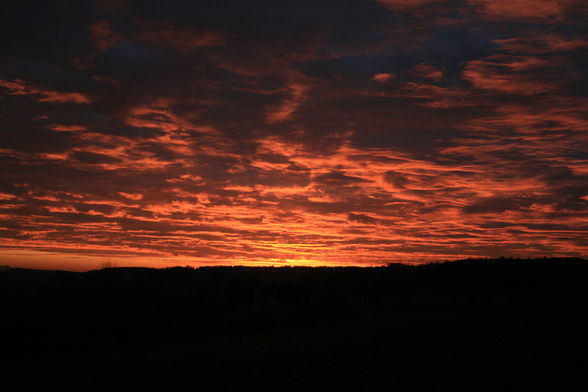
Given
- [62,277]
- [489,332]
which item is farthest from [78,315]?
[489,332]

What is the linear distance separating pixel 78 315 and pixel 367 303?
37.5m

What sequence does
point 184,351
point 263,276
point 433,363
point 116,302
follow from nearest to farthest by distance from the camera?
point 433,363 < point 184,351 < point 116,302 < point 263,276

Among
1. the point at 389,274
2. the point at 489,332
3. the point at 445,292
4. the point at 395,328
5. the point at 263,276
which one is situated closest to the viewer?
the point at 489,332

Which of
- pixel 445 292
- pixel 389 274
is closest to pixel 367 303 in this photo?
pixel 445 292

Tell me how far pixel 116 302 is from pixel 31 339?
11138 millimetres

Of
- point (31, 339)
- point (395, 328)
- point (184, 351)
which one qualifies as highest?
point (395, 328)

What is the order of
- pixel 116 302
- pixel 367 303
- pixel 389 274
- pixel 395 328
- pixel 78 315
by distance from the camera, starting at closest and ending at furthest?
pixel 395 328
pixel 78 315
pixel 116 302
pixel 367 303
pixel 389 274

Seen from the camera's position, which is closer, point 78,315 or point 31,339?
point 31,339

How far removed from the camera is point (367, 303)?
69.2 m

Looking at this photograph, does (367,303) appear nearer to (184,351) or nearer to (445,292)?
(445,292)

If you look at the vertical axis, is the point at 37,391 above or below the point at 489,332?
below

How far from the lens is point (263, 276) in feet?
462

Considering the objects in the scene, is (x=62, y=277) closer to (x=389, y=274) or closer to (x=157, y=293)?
(x=157, y=293)

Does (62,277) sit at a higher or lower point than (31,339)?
higher
